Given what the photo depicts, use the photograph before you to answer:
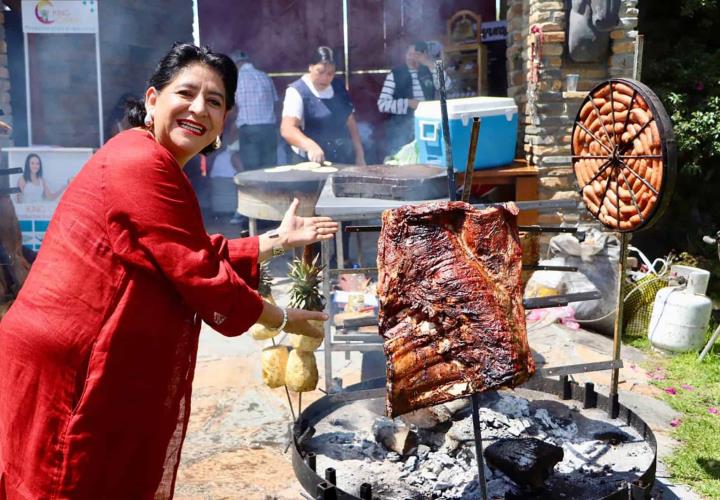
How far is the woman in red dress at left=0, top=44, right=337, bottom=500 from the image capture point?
2500mm

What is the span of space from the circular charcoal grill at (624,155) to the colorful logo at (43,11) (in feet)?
25.6

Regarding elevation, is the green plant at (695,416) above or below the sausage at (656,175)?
below

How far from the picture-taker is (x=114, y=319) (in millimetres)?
2492

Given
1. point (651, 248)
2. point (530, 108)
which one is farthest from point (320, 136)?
point (651, 248)

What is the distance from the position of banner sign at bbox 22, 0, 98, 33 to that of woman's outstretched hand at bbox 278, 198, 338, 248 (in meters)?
7.32

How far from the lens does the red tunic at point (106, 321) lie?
8.20ft

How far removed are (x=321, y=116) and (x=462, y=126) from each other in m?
2.76

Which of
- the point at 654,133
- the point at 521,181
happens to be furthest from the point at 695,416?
the point at 521,181

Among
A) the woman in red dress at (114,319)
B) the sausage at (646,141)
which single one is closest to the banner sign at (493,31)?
the sausage at (646,141)

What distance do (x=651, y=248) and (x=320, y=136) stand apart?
5.29 metres

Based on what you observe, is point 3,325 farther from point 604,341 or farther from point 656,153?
point 604,341

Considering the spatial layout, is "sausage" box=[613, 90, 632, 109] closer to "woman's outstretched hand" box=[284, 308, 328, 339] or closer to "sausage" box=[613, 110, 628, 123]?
"sausage" box=[613, 110, 628, 123]

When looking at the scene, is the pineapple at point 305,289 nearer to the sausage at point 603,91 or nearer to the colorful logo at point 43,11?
the sausage at point 603,91

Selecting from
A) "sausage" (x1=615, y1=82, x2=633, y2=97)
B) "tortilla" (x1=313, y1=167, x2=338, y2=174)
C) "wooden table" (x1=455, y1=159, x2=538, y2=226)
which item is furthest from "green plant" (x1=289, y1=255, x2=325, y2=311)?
"wooden table" (x1=455, y1=159, x2=538, y2=226)
